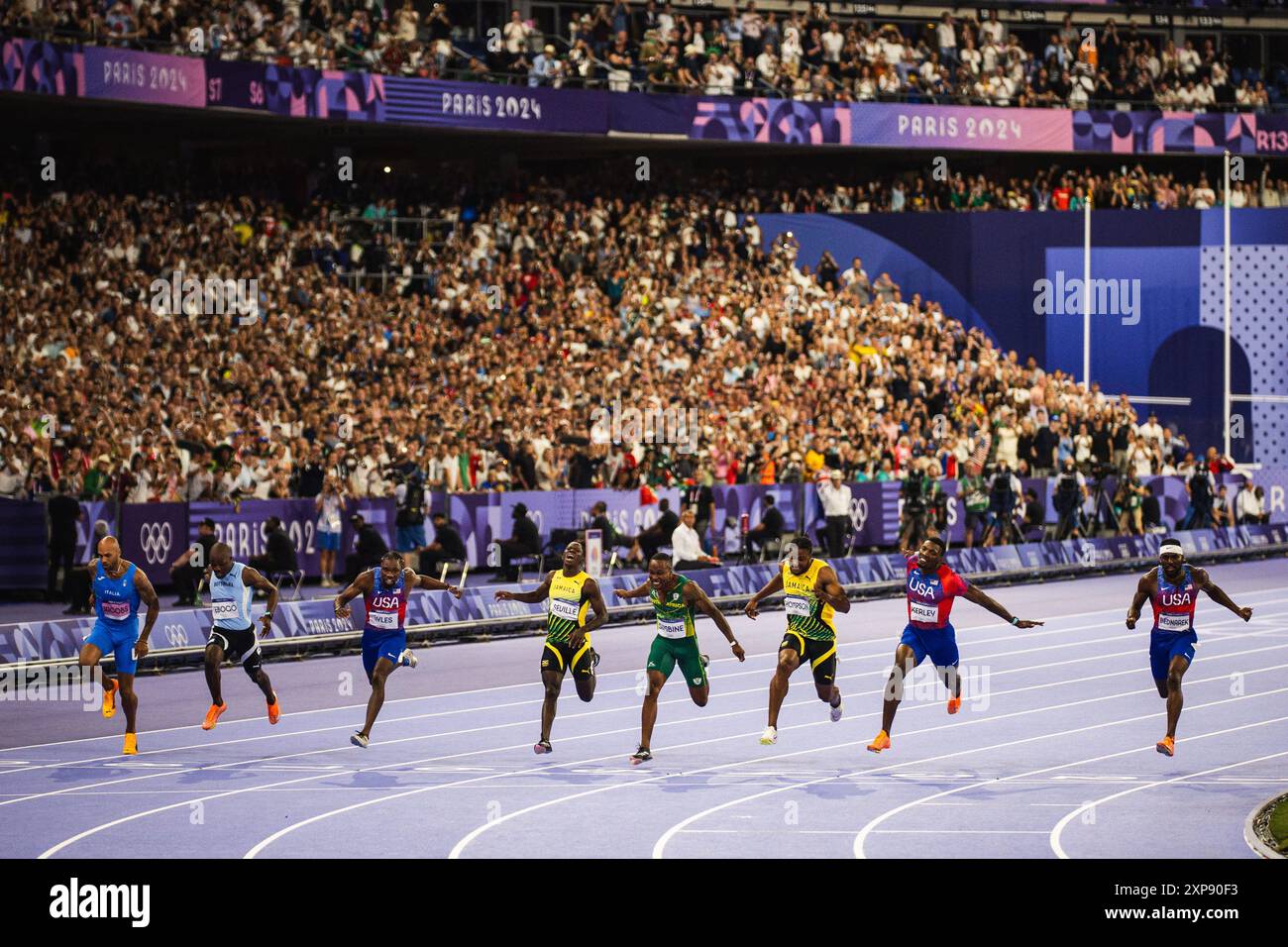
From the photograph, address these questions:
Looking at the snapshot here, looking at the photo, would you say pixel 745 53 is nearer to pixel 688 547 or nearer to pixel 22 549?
pixel 688 547

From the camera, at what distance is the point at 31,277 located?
106 feet

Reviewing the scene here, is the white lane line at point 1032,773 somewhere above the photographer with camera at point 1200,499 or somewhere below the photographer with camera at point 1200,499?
below

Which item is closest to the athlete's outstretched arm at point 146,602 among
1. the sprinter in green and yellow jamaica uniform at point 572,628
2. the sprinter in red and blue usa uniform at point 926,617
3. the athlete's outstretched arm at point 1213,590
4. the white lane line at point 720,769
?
the sprinter in green and yellow jamaica uniform at point 572,628

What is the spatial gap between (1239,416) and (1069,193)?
6738 millimetres

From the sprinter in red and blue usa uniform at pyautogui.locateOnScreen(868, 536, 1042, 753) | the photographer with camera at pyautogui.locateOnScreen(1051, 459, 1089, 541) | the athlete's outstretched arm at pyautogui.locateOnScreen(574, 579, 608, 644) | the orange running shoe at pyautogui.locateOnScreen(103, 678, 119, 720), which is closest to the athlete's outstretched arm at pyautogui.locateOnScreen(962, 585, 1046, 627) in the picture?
the sprinter in red and blue usa uniform at pyautogui.locateOnScreen(868, 536, 1042, 753)

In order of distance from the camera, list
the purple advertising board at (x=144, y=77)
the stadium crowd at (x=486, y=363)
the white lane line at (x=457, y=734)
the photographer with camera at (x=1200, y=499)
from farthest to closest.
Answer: the photographer with camera at (x=1200, y=499), the purple advertising board at (x=144, y=77), the stadium crowd at (x=486, y=363), the white lane line at (x=457, y=734)

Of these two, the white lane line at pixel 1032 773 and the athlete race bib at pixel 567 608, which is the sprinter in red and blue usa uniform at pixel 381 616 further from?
the white lane line at pixel 1032 773

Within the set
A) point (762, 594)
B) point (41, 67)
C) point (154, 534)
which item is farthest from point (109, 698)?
point (41, 67)

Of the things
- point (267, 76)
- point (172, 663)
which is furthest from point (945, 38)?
point (172, 663)

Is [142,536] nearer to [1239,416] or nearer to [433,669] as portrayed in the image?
[433,669]

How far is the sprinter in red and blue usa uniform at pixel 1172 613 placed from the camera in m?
17.0

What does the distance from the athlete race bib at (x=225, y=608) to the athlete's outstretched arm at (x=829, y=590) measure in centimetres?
567

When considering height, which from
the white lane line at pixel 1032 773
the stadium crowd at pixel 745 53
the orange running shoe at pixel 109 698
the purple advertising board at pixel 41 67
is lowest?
the white lane line at pixel 1032 773

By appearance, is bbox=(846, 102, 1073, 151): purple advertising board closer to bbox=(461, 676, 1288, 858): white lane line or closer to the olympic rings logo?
the olympic rings logo
